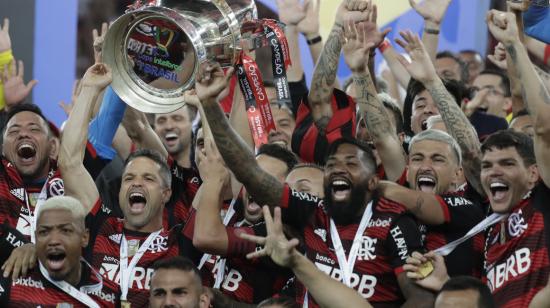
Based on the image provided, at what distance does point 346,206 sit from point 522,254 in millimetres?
766

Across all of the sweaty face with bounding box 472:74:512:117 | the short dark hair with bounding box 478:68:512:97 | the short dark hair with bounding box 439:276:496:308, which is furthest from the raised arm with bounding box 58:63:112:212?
the short dark hair with bounding box 478:68:512:97

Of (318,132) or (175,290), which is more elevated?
(318,132)

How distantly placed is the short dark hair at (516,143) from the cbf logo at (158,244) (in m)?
1.60

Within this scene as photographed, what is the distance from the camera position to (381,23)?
29.7 ft

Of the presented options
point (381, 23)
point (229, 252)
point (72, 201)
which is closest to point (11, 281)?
point (72, 201)

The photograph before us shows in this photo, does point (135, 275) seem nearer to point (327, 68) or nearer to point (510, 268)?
point (327, 68)

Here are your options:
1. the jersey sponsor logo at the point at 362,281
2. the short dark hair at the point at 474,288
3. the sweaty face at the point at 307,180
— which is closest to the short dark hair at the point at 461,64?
the sweaty face at the point at 307,180

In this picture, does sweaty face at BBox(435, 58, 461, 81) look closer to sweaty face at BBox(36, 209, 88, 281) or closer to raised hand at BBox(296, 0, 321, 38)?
raised hand at BBox(296, 0, 321, 38)

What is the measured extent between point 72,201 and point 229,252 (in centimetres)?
76

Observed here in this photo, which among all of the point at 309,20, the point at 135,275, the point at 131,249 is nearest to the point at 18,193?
the point at 131,249

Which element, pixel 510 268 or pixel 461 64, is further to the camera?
pixel 461 64

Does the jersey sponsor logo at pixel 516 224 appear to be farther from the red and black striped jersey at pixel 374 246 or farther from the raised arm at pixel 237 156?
the raised arm at pixel 237 156

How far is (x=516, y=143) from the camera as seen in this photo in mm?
5820

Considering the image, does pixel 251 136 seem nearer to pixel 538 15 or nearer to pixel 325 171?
pixel 325 171
